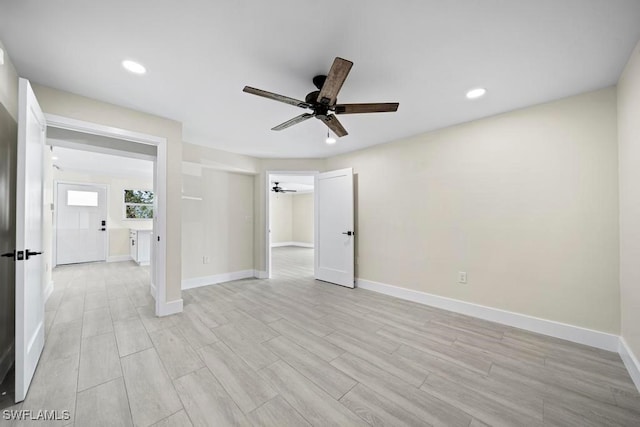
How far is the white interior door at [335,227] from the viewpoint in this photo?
4195 mm

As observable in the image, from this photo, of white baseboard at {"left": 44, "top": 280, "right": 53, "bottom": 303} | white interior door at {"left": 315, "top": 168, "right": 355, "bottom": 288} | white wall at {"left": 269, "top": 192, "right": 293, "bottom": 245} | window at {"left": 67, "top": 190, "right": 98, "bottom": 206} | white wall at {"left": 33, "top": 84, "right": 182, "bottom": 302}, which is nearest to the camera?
white wall at {"left": 33, "top": 84, "right": 182, "bottom": 302}

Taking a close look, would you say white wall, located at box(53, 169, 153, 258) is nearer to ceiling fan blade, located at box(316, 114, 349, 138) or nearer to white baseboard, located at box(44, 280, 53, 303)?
white baseboard, located at box(44, 280, 53, 303)

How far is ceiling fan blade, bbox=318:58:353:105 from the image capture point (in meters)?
1.48

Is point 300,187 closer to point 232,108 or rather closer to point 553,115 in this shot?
point 232,108

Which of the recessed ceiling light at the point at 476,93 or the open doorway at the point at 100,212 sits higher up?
the recessed ceiling light at the point at 476,93

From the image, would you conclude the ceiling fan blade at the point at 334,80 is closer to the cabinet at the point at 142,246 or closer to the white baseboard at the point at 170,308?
the white baseboard at the point at 170,308

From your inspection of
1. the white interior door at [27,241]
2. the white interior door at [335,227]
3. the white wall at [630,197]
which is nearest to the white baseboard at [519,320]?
the white wall at [630,197]

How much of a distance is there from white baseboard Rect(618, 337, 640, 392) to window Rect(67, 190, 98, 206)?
31.9ft

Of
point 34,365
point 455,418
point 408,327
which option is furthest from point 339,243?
point 34,365

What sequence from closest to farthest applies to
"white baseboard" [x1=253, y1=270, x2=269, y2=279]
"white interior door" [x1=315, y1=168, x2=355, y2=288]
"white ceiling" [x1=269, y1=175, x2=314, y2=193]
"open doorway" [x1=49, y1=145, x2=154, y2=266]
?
"white interior door" [x1=315, y1=168, x2=355, y2=288], "white baseboard" [x1=253, y1=270, x2=269, y2=279], "open doorway" [x1=49, y1=145, x2=154, y2=266], "white ceiling" [x1=269, y1=175, x2=314, y2=193]

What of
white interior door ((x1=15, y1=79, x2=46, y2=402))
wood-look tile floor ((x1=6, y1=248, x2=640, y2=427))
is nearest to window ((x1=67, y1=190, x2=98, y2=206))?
wood-look tile floor ((x1=6, y1=248, x2=640, y2=427))

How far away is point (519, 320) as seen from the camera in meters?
2.64

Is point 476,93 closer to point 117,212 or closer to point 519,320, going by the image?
point 519,320

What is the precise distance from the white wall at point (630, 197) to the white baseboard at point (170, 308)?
4.32 m
